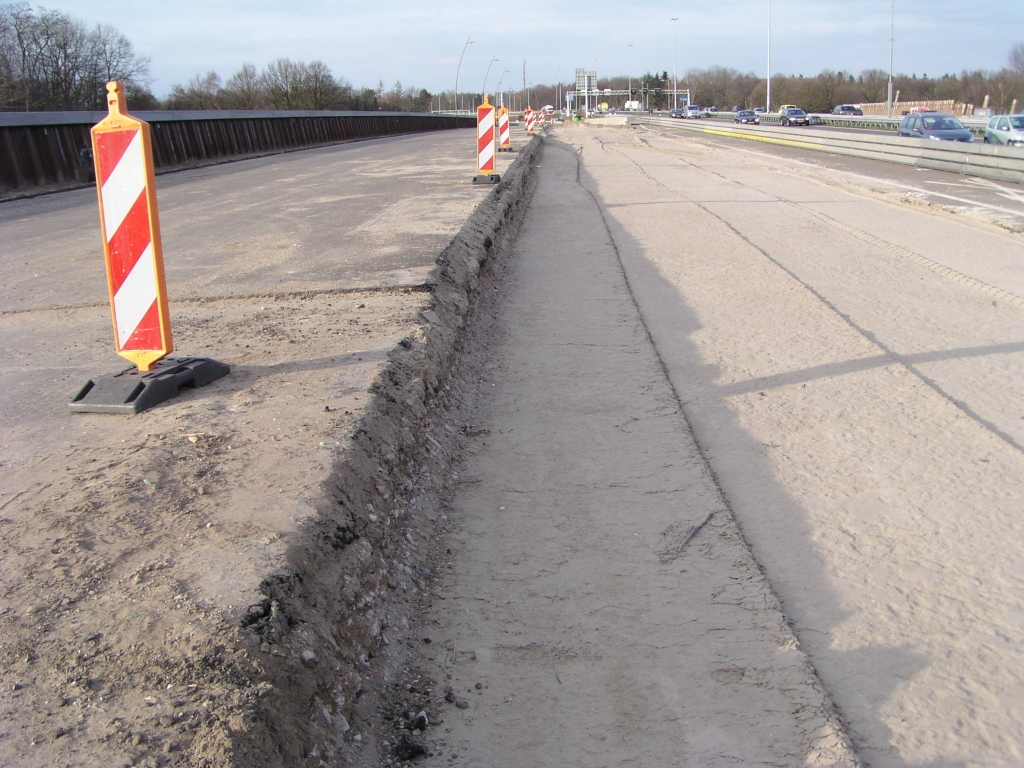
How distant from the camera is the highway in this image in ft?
8.00

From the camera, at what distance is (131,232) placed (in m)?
4.15

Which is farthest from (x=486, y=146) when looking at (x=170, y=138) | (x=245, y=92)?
(x=245, y=92)

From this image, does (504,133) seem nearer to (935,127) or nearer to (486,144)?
(486,144)

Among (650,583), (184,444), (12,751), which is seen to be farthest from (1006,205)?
(12,751)

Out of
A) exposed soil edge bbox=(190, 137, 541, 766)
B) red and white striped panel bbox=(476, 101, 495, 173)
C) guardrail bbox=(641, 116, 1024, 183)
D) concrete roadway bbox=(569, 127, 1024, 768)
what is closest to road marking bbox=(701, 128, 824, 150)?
guardrail bbox=(641, 116, 1024, 183)

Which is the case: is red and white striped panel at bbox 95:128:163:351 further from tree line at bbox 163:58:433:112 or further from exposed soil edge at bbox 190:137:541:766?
tree line at bbox 163:58:433:112

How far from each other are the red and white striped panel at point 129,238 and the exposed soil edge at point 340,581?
1295 millimetres

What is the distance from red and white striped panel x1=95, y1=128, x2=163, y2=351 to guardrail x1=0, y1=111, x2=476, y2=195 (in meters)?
1.83

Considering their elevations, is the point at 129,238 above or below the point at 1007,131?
above

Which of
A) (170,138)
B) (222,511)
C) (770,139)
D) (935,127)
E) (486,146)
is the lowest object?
(222,511)

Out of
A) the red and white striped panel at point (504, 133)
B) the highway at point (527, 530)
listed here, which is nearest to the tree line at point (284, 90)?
the red and white striped panel at point (504, 133)

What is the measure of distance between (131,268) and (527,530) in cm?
252

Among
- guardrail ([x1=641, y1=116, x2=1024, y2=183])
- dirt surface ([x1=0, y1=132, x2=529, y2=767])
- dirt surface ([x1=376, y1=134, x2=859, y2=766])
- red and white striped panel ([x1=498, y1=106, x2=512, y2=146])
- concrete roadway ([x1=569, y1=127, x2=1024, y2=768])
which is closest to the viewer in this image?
dirt surface ([x1=0, y1=132, x2=529, y2=767])

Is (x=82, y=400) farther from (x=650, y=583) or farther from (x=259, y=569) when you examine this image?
(x=650, y=583)
